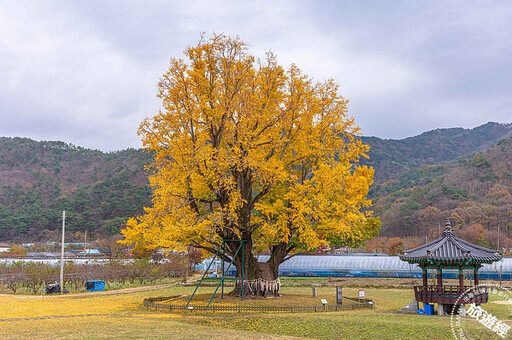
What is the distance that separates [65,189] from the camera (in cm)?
11762

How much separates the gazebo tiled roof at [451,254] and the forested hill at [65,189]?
78134 millimetres

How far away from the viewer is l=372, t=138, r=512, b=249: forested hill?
235 ft

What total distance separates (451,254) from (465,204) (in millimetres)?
65287

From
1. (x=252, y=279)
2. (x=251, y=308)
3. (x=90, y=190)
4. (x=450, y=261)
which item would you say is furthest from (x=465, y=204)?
(x=90, y=190)

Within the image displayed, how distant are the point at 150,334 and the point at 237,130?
12.5 m

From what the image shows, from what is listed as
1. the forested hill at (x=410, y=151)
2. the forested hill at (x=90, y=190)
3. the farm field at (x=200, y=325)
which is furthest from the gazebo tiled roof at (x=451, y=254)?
the forested hill at (x=410, y=151)

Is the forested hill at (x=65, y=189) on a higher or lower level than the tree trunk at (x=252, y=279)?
higher

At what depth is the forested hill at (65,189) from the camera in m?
96.7

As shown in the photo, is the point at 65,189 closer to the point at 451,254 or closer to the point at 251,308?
the point at 251,308

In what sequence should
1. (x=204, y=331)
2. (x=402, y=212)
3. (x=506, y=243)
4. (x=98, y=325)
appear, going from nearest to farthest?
1. (x=204, y=331)
2. (x=98, y=325)
3. (x=506, y=243)
4. (x=402, y=212)

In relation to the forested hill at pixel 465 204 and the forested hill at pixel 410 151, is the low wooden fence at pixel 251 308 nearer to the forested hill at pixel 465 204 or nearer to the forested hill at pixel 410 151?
the forested hill at pixel 465 204

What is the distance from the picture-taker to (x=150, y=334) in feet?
49.0

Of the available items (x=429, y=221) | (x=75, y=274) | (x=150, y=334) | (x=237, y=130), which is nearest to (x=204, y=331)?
(x=150, y=334)

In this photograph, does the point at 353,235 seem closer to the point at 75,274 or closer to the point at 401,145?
the point at 75,274
